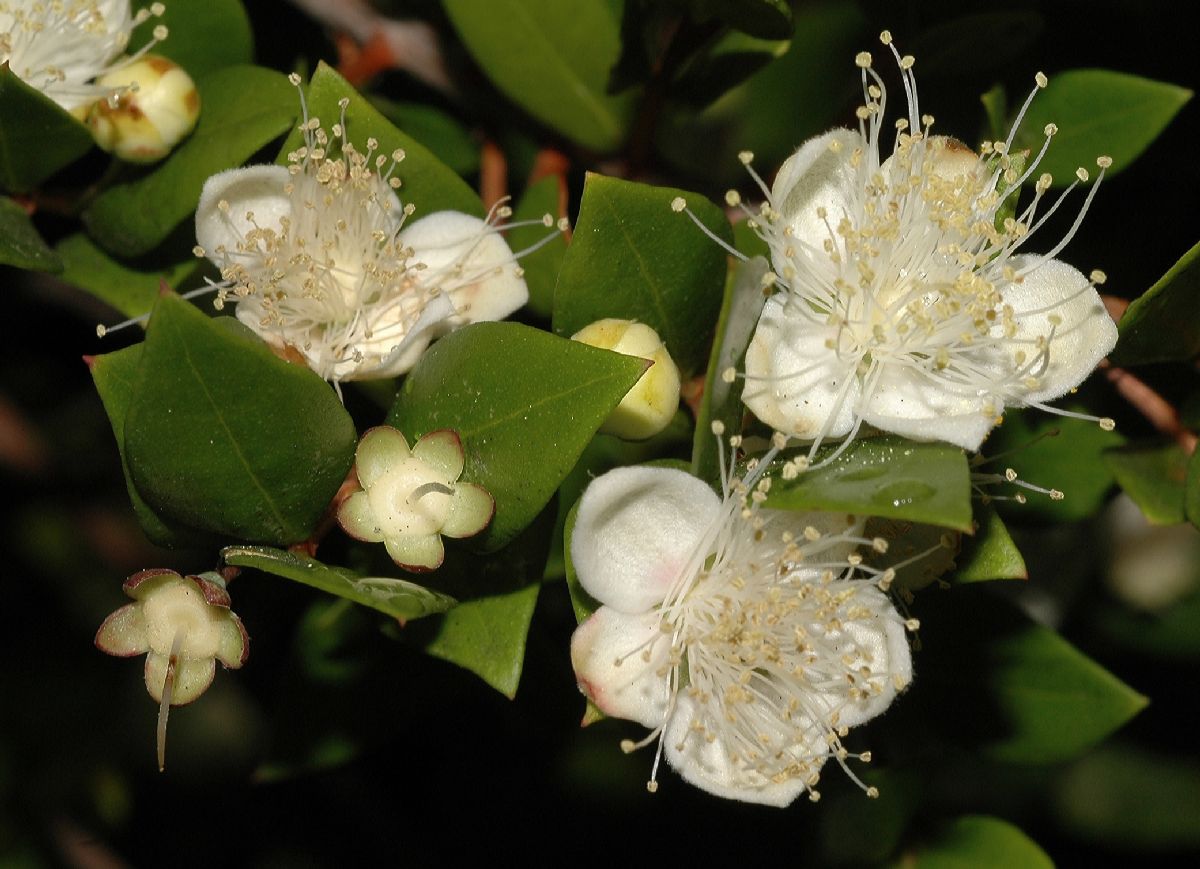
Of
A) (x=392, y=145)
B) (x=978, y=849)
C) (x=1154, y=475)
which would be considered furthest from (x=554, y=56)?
(x=978, y=849)

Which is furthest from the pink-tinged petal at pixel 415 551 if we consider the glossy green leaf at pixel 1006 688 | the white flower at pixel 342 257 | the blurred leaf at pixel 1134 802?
the blurred leaf at pixel 1134 802

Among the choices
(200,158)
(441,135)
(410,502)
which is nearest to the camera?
(410,502)

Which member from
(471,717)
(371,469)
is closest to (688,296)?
(371,469)

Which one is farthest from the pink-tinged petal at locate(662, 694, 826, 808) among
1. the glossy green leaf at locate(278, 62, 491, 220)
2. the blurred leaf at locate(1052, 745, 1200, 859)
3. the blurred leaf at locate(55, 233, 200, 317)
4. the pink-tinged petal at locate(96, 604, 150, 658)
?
the blurred leaf at locate(1052, 745, 1200, 859)

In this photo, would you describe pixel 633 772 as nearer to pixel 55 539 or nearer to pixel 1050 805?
pixel 1050 805

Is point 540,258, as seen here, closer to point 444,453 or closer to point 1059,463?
point 444,453

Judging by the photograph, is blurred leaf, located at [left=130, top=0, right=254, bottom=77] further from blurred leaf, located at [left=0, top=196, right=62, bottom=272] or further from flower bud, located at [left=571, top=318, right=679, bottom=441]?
flower bud, located at [left=571, top=318, right=679, bottom=441]
